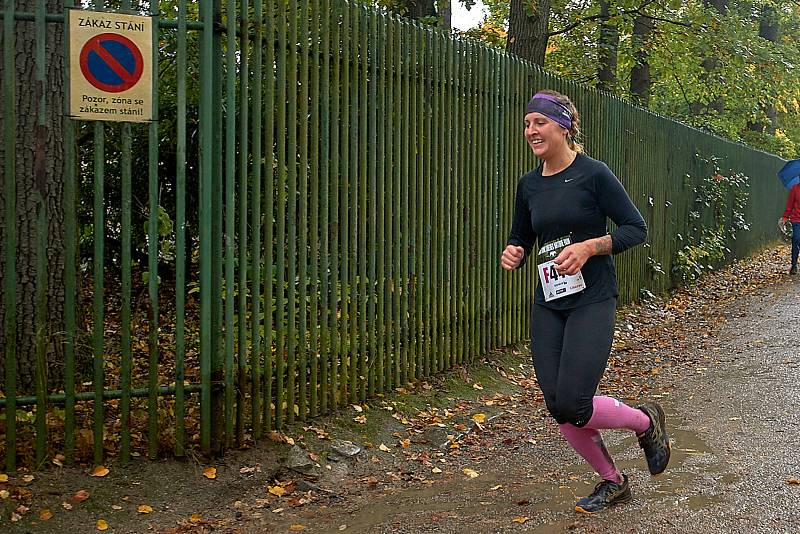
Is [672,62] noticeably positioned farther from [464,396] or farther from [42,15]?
[42,15]

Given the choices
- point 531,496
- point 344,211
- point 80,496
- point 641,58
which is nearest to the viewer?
point 80,496

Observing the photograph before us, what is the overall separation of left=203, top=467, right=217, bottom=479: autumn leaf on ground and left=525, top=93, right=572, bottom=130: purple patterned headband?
253 centimetres

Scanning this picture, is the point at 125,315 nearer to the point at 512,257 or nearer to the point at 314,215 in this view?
the point at 314,215

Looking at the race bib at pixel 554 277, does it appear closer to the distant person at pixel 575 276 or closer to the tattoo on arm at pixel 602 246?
the distant person at pixel 575 276

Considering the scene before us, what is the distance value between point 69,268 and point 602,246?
2.69 metres

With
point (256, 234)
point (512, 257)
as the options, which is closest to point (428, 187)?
point (256, 234)

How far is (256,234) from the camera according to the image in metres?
5.68

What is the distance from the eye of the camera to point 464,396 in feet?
25.6

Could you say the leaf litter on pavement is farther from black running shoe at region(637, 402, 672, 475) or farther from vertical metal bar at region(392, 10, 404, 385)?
black running shoe at region(637, 402, 672, 475)

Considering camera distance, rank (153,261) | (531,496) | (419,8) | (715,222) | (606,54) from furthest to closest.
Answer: (606,54)
(715,222)
(419,8)
(531,496)
(153,261)

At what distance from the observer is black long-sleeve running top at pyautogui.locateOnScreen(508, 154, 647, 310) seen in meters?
4.79

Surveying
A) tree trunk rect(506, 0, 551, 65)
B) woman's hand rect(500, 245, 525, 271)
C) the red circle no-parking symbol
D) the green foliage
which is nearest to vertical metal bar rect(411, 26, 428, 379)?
woman's hand rect(500, 245, 525, 271)

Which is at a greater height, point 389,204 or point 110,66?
point 110,66

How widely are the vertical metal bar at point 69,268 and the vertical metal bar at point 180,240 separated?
529 millimetres
